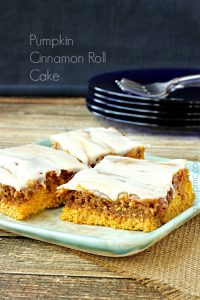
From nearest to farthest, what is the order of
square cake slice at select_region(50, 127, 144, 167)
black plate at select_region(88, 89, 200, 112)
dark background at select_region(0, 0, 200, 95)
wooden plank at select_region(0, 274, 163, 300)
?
1. wooden plank at select_region(0, 274, 163, 300)
2. square cake slice at select_region(50, 127, 144, 167)
3. black plate at select_region(88, 89, 200, 112)
4. dark background at select_region(0, 0, 200, 95)

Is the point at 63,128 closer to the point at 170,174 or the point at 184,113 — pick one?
the point at 184,113

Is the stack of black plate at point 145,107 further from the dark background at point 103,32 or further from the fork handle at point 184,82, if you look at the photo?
the dark background at point 103,32

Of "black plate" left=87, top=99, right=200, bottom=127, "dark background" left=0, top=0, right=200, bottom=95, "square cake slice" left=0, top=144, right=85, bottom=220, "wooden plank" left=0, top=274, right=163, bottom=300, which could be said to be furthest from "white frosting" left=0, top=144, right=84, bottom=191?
"dark background" left=0, top=0, right=200, bottom=95

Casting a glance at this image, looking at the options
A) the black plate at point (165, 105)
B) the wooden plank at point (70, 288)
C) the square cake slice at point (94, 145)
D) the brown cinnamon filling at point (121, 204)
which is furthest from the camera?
the black plate at point (165, 105)

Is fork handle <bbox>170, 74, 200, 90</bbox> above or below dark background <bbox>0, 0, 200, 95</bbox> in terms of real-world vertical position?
above

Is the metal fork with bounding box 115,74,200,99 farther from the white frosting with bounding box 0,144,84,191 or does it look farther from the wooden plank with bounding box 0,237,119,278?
the wooden plank with bounding box 0,237,119,278

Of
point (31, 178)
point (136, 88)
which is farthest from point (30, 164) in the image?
point (136, 88)

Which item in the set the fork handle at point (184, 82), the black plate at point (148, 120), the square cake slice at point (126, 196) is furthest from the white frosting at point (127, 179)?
the fork handle at point (184, 82)
